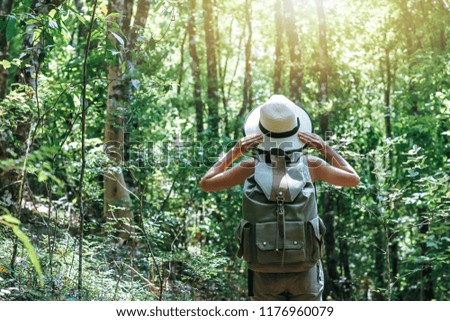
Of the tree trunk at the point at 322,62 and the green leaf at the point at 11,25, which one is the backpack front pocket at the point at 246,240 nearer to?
the green leaf at the point at 11,25

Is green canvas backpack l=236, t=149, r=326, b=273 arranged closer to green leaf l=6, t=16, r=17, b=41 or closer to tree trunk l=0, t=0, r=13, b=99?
green leaf l=6, t=16, r=17, b=41

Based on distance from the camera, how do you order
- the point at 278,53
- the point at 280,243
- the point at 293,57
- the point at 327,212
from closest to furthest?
the point at 280,243
the point at 293,57
the point at 327,212
the point at 278,53

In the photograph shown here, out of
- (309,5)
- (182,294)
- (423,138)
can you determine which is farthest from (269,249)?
(309,5)

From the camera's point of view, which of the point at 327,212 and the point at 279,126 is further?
the point at 327,212

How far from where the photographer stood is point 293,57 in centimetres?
1166

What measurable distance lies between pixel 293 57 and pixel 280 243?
26.5ft

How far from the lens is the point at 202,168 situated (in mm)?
9273

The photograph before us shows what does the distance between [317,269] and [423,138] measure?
7528 millimetres

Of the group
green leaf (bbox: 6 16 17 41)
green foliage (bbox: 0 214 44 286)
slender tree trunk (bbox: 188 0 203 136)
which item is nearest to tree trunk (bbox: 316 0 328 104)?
slender tree trunk (bbox: 188 0 203 136)

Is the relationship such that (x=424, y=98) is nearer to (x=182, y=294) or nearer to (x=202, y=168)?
(x=202, y=168)

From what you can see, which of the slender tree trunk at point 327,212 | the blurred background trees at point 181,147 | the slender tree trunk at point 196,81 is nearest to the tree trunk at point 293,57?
the blurred background trees at point 181,147

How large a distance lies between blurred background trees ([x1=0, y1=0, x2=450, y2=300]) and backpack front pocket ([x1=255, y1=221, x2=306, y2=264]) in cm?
173

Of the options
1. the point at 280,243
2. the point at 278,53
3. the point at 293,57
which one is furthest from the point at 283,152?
the point at 278,53

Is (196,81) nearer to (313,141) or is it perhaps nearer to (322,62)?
(322,62)
